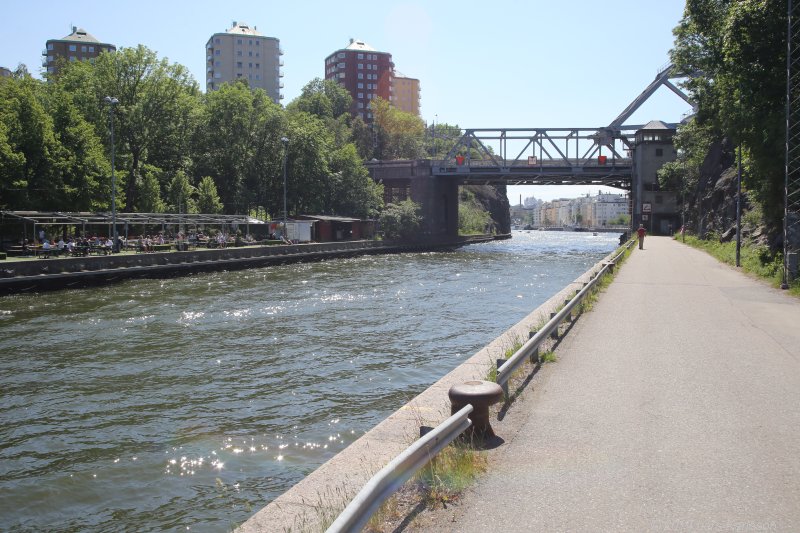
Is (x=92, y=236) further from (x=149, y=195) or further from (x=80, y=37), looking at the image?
(x=80, y=37)

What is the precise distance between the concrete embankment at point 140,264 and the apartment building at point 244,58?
10602 cm

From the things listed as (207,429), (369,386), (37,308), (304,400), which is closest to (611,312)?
(369,386)

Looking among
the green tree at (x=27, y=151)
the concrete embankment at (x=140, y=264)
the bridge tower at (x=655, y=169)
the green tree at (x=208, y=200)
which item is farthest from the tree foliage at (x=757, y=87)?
the bridge tower at (x=655, y=169)

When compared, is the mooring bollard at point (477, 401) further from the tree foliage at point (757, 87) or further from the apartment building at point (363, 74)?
the apartment building at point (363, 74)

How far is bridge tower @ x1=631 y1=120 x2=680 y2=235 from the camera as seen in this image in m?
86.6

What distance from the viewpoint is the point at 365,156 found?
125 metres

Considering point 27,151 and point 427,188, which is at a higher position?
point 427,188

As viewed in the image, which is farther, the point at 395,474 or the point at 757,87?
the point at 757,87

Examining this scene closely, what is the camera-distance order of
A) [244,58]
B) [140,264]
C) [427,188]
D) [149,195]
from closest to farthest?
[140,264] → [149,195] → [427,188] → [244,58]

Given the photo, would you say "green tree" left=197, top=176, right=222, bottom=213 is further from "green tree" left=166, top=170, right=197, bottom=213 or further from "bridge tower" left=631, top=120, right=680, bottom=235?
"bridge tower" left=631, top=120, right=680, bottom=235

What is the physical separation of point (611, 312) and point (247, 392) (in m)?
9.09

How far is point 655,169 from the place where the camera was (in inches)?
3420

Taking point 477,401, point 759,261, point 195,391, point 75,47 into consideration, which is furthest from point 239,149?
point 75,47

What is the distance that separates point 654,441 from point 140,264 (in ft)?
116
